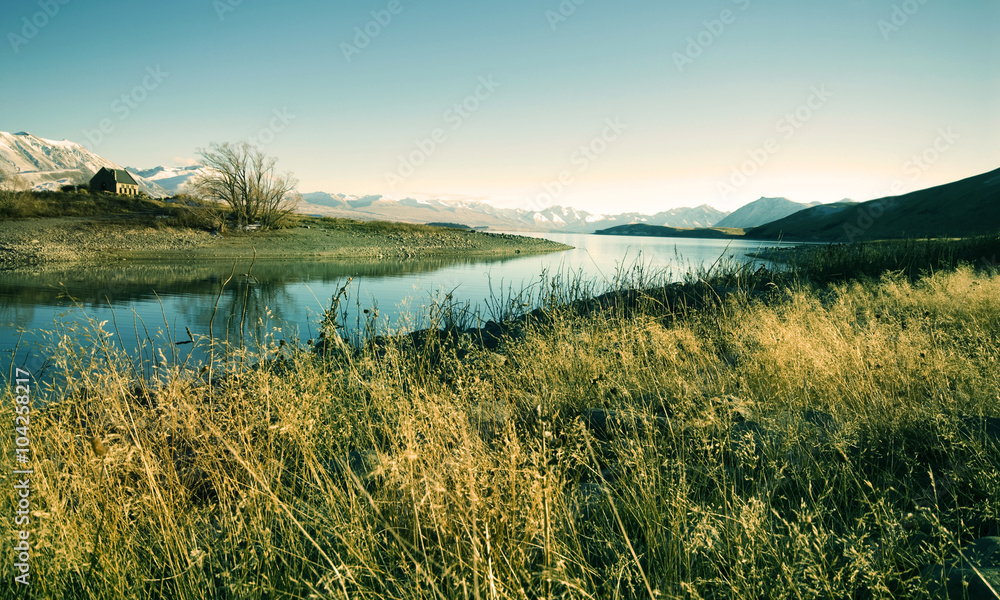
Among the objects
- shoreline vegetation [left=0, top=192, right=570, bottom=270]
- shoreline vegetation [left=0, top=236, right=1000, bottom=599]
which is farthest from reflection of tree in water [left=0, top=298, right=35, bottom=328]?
shoreline vegetation [left=0, top=192, right=570, bottom=270]

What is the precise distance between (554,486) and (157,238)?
30341 millimetres

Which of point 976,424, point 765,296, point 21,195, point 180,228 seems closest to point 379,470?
point 976,424

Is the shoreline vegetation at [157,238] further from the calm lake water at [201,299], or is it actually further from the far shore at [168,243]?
the calm lake water at [201,299]

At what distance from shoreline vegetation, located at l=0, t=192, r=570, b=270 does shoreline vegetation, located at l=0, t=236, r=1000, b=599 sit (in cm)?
2061

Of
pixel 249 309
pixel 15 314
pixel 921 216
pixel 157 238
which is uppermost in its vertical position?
pixel 921 216

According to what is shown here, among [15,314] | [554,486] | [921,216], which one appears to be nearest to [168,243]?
[15,314]

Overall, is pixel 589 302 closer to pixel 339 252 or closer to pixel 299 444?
pixel 299 444

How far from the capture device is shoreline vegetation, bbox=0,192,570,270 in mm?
20656

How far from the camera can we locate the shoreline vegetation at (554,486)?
5.47ft

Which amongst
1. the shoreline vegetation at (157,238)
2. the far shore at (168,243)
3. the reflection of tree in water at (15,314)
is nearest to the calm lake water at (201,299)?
the reflection of tree in water at (15,314)

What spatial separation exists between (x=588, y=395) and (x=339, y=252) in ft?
90.8

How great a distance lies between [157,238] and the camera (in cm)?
2536

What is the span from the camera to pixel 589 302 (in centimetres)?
961

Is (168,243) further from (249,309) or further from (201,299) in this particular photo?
(249,309)
